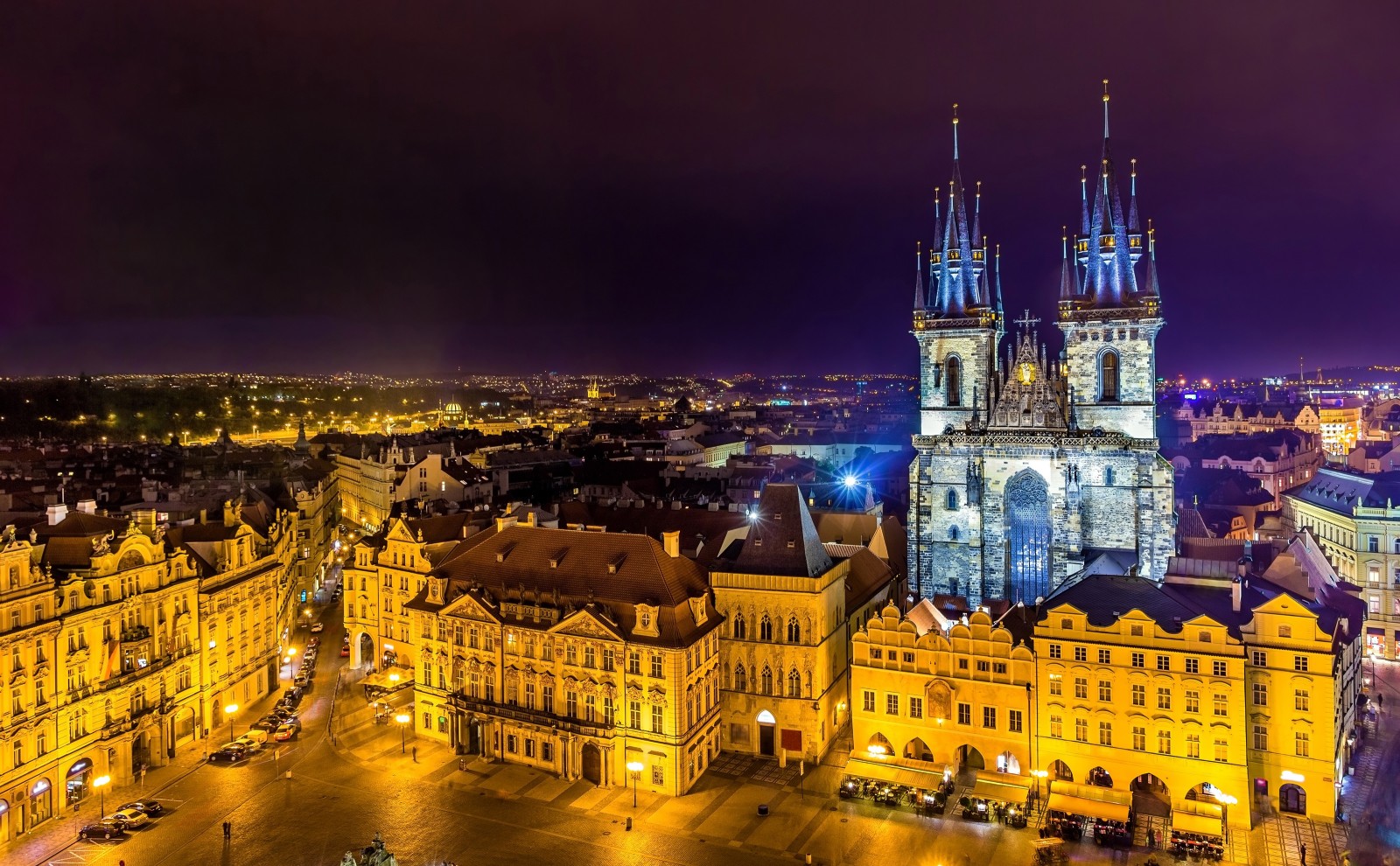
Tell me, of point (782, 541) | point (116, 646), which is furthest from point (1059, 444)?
point (116, 646)

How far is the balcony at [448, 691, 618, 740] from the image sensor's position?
54188mm

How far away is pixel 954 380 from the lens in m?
79.9

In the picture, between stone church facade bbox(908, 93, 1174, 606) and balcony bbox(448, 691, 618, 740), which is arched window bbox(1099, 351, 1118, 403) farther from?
balcony bbox(448, 691, 618, 740)

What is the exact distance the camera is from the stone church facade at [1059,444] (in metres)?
70.1

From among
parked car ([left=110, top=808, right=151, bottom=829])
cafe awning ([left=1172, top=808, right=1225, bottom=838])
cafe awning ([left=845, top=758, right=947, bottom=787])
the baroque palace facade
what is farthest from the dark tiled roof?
the baroque palace facade

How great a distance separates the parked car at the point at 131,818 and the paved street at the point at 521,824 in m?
0.60

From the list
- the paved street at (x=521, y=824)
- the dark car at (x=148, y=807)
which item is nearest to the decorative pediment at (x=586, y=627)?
the paved street at (x=521, y=824)

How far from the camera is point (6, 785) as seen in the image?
47.4m

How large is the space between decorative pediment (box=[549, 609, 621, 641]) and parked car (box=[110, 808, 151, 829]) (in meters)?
23.2

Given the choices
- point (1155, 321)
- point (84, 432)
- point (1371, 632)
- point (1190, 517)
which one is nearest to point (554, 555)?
point (1155, 321)

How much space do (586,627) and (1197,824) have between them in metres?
33.8

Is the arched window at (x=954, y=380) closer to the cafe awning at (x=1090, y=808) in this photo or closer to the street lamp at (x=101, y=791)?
the cafe awning at (x=1090, y=808)

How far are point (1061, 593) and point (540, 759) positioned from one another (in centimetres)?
3328

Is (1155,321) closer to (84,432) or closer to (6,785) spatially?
(6,785)
